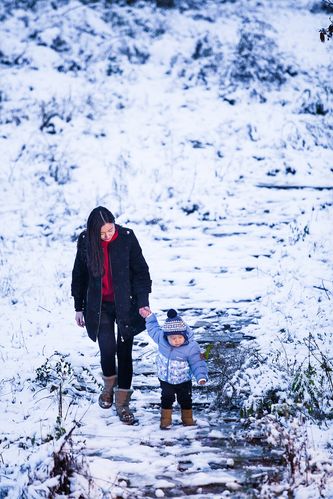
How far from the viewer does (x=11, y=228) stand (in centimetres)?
1072

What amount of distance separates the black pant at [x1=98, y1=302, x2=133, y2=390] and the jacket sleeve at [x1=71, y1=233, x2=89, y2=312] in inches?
12.2

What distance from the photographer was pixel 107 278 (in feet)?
16.9

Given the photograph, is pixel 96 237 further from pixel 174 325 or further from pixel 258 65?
pixel 258 65

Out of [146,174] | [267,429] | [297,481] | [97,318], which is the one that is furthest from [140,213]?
[297,481]

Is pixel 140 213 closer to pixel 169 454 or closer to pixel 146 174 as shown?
pixel 146 174

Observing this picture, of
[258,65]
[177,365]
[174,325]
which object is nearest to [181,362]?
[177,365]

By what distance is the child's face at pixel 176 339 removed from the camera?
4863 mm

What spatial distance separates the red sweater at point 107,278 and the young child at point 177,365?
67 centimetres

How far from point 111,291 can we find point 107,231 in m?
0.64

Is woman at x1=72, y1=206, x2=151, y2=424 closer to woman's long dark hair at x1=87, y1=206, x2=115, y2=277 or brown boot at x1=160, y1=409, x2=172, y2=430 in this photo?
woman's long dark hair at x1=87, y1=206, x2=115, y2=277

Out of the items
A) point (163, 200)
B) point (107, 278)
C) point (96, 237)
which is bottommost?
point (107, 278)

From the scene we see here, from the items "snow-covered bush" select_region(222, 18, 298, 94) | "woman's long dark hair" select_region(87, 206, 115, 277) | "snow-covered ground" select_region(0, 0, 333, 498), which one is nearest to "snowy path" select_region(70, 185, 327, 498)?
"snow-covered ground" select_region(0, 0, 333, 498)

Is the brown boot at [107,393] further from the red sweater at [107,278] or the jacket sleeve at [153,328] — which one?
the red sweater at [107,278]

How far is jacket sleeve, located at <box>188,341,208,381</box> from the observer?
16.0ft
